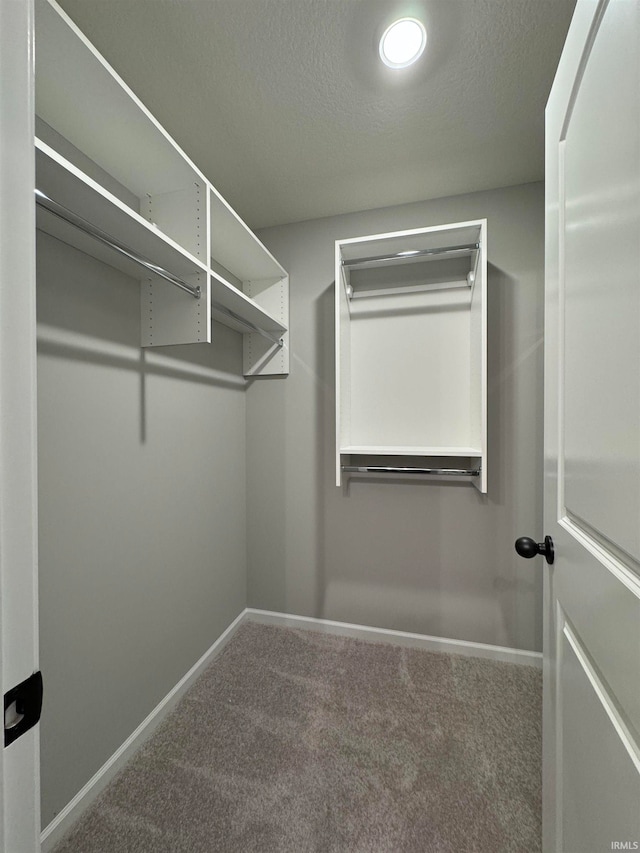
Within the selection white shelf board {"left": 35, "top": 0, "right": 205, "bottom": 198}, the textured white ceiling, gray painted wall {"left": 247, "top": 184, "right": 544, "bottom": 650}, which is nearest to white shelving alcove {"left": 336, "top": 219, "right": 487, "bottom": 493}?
gray painted wall {"left": 247, "top": 184, "right": 544, "bottom": 650}

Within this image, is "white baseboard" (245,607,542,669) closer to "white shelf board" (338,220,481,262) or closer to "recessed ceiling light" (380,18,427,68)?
"white shelf board" (338,220,481,262)

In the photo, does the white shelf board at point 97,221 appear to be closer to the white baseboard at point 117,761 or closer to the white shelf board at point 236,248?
the white shelf board at point 236,248

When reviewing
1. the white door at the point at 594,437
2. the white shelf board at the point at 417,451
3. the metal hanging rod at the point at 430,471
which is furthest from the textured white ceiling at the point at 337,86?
the metal hanging rod at the point at 430,471

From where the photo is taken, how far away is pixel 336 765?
1413 mm

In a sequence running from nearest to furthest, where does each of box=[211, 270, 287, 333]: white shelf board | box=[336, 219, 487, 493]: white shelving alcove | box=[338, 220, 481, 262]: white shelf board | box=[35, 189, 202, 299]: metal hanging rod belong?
1. box=[35, 189, 202, 299]: metal hanging rod
2. box=[211, 270, 287, 333]: white shelf board
3. box=[338, 220, 481, 262]: white shelf board
4. box=[336, 219, 487, 493]: white shelving alcove

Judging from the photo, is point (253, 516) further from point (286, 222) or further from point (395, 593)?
point (286, 222)

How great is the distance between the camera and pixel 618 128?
0.55m

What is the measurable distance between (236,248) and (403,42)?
1.08 metres

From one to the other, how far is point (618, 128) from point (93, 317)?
1471 mm

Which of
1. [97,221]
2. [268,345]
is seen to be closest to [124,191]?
[97,221]

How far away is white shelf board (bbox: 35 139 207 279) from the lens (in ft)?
2.92

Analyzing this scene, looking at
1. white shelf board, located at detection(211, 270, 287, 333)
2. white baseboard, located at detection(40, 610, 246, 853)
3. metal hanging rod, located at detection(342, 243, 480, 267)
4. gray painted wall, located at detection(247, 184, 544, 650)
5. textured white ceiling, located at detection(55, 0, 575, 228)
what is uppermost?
textured white ceiling, located at detection(55, 0, 575, 228)

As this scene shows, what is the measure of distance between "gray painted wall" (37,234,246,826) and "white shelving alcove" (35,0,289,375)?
16cm

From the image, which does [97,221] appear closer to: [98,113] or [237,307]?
[98,113]
